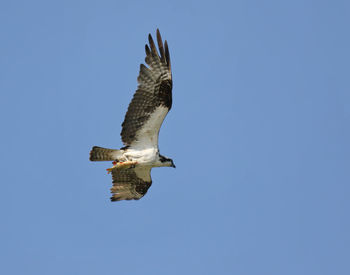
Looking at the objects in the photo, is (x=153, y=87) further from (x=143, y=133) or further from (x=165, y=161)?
(x=165, y=161)

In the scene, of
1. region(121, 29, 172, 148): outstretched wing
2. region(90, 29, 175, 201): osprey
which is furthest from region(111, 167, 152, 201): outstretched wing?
region(121, 29, 172, 148): outstretched wing

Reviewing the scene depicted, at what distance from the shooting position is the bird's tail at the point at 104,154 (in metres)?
13.0

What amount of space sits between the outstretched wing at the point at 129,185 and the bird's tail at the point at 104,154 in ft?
2.87

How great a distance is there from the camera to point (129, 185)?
14.2m

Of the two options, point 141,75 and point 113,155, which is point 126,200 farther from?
point 141,75

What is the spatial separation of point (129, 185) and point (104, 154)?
1.42 meters

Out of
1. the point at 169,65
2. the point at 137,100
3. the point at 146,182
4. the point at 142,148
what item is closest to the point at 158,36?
the point at 169,65

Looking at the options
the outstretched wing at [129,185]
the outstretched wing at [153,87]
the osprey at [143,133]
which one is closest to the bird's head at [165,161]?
the osprey at [143,133]

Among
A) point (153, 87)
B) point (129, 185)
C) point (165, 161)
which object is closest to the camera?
point (153, 87)

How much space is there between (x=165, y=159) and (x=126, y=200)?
1.71 metres

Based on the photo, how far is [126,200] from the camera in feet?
46.5

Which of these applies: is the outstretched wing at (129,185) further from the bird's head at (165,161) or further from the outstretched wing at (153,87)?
the outstretched wing at (153,87)

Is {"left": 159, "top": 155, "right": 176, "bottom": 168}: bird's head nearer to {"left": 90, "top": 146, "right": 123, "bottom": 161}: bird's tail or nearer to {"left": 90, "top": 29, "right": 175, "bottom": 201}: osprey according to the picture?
{"left": 90, "top": 29, "right": 175, "bottom": 201}: osprey

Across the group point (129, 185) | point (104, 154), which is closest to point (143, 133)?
point (104, 154)
